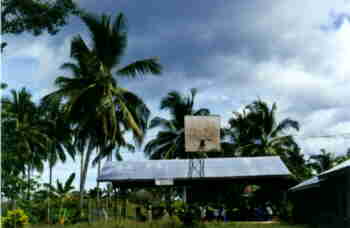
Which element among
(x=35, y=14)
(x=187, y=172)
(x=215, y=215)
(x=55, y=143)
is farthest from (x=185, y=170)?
(x=55, y=143)

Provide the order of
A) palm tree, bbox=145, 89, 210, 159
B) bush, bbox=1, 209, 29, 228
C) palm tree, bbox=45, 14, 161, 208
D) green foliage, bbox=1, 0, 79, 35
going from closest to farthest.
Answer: green foliage, bbox=1, 0, 79, 35 → bush, bbox=1, 209, 29, 228 → palm tree, bbox=45, 14, 161, 208 → palm tree, bbox=145, 89, 210, 159

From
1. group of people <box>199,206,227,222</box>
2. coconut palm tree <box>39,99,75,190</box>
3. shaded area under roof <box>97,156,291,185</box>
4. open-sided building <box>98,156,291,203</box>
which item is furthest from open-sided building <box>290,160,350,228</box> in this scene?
coconut palm tree <box>39,99,75,190</box>

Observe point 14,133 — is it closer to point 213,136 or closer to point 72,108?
point 72,108

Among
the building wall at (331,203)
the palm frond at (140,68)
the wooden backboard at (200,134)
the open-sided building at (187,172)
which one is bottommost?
the building wall at (331,203)

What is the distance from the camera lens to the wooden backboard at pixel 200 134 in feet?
79.0

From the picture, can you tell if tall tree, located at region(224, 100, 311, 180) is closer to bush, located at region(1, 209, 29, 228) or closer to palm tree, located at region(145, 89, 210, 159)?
palm tree, located at region(145, 89, 210, 159)

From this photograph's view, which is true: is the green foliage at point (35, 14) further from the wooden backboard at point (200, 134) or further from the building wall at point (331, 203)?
the wooden backboard at point (200, 134)

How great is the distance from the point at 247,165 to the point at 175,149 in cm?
920

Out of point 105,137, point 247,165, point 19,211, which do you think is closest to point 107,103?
point 105,137

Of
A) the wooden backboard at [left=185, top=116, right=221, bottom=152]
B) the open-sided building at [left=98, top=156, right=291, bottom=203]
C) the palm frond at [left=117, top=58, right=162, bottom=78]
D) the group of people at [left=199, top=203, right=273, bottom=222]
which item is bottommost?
the group of people at [left=199, top=203, right=273, bottom=222]

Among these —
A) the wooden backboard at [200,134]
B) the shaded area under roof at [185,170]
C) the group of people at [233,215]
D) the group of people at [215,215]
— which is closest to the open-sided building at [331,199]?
the group of people at [233,215]

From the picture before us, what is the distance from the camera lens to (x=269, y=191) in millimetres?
30531

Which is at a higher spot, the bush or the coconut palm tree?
the coconut palm tree

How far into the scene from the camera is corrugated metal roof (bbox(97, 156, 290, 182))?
24.8 meters
